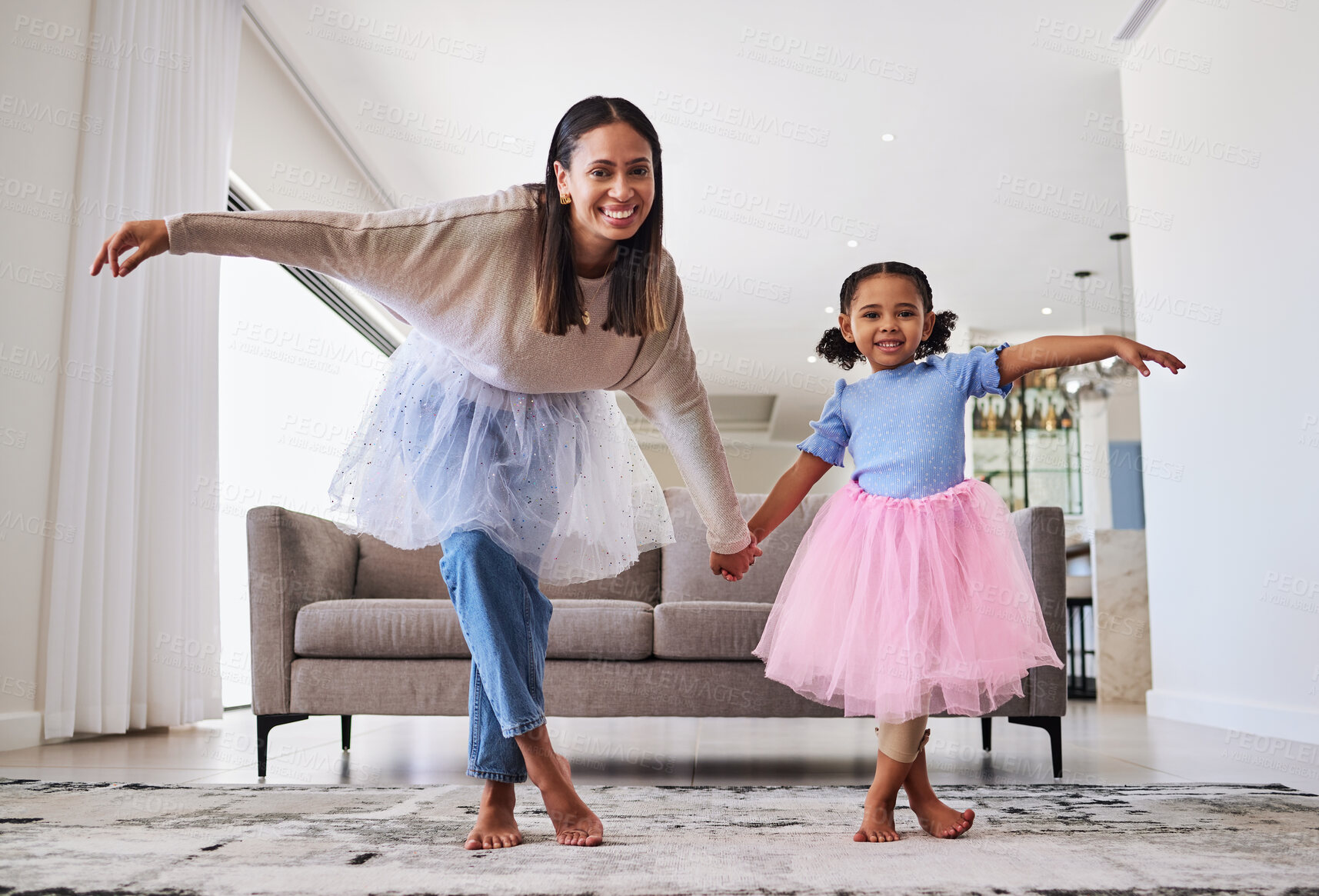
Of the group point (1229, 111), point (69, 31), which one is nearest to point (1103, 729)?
point (1229, 111)

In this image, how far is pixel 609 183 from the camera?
1382 millimetres

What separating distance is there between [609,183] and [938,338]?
32.0 inches

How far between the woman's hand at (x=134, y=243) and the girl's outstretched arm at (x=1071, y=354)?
119cm

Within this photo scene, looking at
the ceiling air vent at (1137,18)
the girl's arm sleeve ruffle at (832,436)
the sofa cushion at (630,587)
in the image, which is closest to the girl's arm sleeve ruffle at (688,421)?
the girl's arm sleeve ruffle at (832,436)

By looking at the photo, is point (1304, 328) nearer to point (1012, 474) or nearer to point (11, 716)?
point (11, 716)

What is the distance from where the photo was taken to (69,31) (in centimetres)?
300

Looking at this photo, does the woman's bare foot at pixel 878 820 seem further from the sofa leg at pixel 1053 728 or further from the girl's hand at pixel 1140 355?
the sofa leg at pixel 1053 728

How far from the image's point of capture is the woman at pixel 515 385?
53.6 inches

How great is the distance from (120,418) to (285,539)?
3.60ft

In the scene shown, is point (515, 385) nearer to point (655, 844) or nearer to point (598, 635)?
point (655, 844)

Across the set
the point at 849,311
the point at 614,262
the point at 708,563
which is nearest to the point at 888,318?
the point at 849,311

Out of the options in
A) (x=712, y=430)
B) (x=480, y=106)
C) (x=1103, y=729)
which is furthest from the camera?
(x=480, y=106)

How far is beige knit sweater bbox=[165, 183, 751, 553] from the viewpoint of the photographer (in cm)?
133

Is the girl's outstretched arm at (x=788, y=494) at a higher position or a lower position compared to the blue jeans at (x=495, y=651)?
higher
